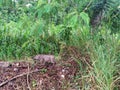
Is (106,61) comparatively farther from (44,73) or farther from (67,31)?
(67,31)

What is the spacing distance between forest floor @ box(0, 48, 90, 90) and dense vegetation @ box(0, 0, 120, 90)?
0.13 meters

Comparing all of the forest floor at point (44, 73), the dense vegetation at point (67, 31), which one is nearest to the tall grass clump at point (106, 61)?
the dense vegetation at point (67, 31)

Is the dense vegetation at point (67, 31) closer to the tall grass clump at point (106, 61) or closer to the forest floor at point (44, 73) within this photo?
the tall grass clump at point (106, 61)

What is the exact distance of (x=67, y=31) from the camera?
12.8 feet

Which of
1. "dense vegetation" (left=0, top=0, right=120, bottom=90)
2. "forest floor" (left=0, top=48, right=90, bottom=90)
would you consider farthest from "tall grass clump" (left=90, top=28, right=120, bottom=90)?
"forest floor" (left=0, top=48, right=90, bottom=90)

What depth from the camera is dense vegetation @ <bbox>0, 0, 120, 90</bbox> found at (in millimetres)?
3504

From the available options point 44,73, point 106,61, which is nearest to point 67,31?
point 44,73

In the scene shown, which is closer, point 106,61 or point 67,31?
point 106,61

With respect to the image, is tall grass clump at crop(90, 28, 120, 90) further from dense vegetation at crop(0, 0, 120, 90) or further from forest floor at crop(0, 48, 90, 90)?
forest floor at crop(0, 48, 90, 90)

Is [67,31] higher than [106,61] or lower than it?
higher

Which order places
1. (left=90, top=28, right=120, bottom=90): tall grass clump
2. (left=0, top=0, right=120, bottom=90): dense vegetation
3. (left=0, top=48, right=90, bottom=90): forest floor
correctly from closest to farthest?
(left=90, top=28, right=120, bottom=90): tall grass clump, (left=0, top=48, right=90, bottom=90): forest floor, (left=0, top=0, right=120, bottom=90): dense vegetation

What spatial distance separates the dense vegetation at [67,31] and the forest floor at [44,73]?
0.13 m

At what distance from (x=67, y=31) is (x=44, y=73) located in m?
0.63

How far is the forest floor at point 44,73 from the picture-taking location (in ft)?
11.0
